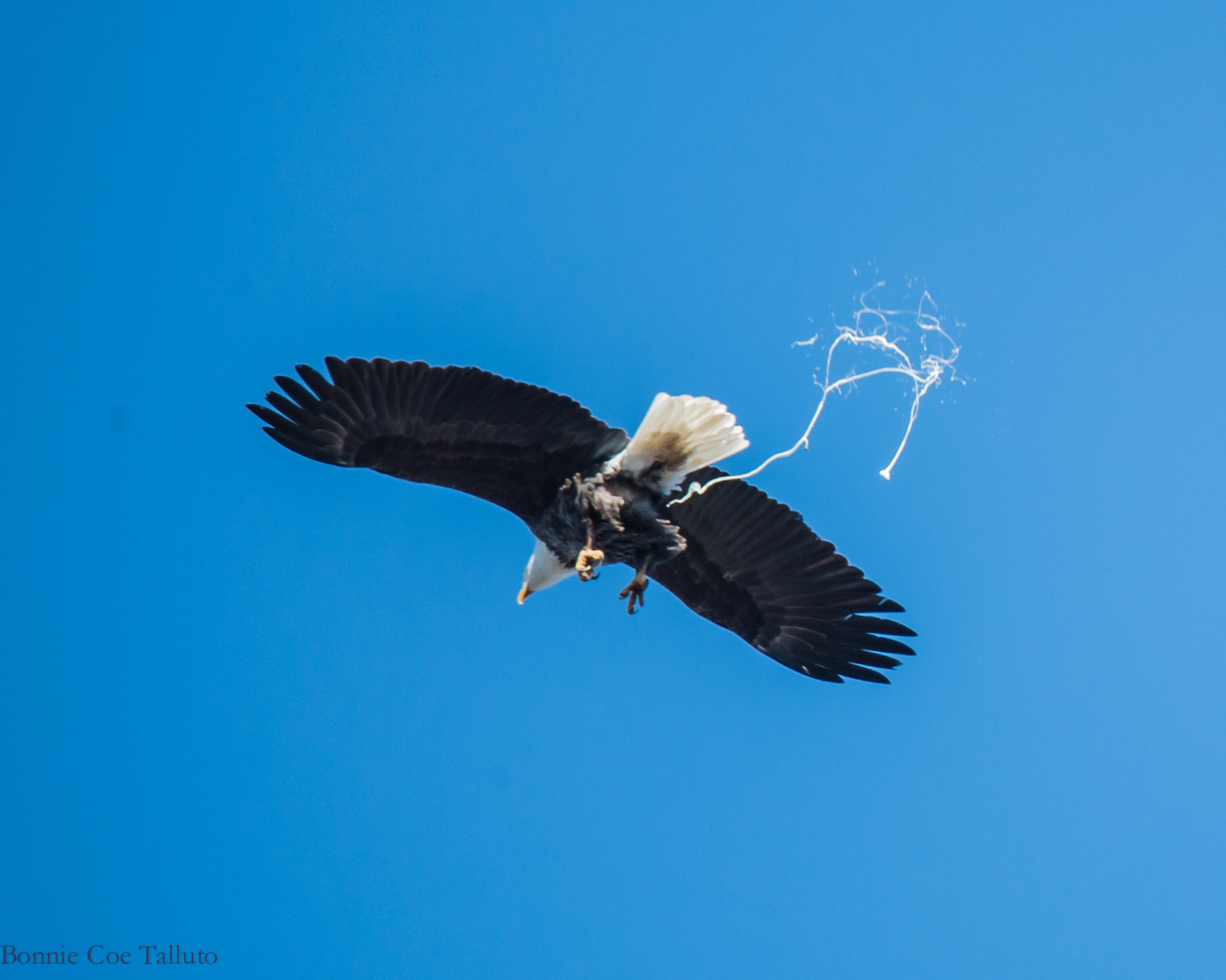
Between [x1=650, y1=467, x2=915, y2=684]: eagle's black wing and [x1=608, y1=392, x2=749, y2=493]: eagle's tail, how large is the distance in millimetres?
469

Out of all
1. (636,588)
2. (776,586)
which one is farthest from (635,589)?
(776,586)

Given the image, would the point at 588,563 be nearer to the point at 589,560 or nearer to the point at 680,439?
the point at 589,560

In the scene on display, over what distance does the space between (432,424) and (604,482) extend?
0.82m

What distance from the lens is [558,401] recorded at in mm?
5199

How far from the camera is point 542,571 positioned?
5855 millimetres

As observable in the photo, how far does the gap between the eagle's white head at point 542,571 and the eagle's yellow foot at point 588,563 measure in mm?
538

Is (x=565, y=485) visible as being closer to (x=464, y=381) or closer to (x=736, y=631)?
(x=464, y=381)

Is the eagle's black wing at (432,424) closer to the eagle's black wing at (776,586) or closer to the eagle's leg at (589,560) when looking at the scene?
the eagle's leg at (589,560)

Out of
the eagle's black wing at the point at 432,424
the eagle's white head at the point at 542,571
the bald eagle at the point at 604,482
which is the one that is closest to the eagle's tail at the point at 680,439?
the bald eagle at the point at 604,482

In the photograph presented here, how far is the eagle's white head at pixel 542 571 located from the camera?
582cm

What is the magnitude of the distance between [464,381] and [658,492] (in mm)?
1023

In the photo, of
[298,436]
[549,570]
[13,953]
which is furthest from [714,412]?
[13,953]

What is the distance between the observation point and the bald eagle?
5145mm

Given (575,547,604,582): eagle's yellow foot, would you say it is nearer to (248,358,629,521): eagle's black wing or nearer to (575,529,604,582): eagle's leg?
(575,529,604,582): eagle's leg
